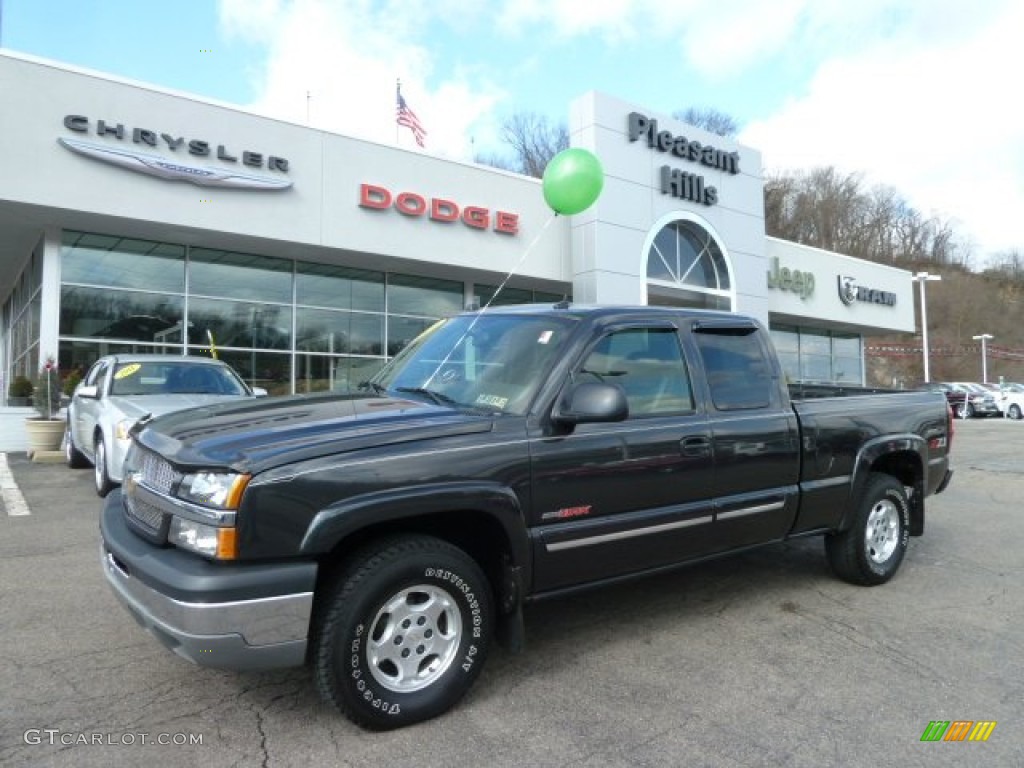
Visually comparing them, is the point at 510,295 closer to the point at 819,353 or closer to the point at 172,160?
the point at 172,160

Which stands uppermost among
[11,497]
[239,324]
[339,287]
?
[339,287]

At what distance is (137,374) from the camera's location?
8.34m

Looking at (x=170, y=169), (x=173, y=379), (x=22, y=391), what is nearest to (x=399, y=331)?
(x=170, y=169)

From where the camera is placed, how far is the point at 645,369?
3967 millimetres

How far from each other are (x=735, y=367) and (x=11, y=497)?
26.5 ft

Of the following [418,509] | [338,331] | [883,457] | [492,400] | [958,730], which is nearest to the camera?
[418,509]

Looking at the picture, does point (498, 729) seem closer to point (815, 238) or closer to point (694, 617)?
point (694, 617)

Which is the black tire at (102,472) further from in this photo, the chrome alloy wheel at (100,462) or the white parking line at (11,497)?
the white parking line at (11,497)

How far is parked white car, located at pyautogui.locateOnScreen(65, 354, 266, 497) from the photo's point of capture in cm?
721

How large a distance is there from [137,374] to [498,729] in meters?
6.99

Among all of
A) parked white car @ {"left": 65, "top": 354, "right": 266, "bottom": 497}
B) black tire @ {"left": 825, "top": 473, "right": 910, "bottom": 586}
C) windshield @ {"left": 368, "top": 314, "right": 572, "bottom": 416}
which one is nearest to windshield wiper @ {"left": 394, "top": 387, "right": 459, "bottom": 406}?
windshield @ {"left": 368, "top": 314, "right": 572, "bottom": 416}

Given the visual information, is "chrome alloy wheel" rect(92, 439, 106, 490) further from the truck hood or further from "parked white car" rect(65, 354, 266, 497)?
the truck hood

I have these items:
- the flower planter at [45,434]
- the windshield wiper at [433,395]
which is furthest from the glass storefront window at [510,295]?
the windshield wiper at [433,395]

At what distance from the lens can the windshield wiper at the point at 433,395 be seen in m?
3.60
